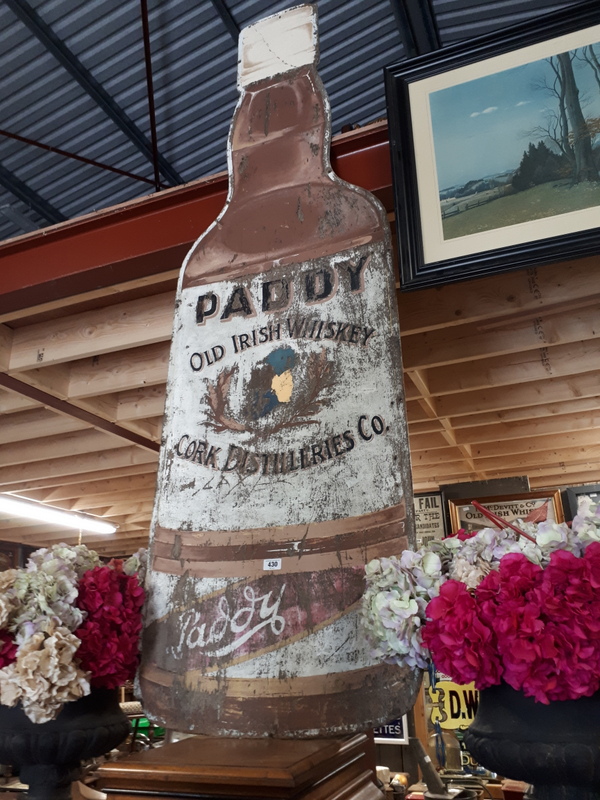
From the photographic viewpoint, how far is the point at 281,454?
1876 millimetres

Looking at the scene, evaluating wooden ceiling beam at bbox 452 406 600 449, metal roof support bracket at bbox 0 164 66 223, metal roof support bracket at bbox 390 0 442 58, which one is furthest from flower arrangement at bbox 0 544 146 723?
metal roof support bracket at bbox 0 164 66 223

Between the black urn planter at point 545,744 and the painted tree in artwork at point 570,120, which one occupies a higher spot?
the painted tree in artwork at point 570,120

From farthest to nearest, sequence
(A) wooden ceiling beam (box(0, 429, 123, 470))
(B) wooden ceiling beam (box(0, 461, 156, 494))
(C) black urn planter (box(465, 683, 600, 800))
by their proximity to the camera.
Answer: (B) wooden ceiling beam (box(0, 461, 156, 494)) < (A) wooden ceiling beam (box(0, 429, 123, 470)) < (C) black urn planter (box(465, 683, 600, 800))

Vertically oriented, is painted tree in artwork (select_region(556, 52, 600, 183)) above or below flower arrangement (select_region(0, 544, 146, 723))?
above

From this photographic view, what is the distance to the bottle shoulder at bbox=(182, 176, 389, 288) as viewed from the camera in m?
2.10

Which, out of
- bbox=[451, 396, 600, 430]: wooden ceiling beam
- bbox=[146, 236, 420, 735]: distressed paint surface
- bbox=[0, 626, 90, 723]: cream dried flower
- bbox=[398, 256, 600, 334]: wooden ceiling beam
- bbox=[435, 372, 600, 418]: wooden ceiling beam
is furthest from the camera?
bbox=[451, 396, 600, 430]: wooden ceiling beam

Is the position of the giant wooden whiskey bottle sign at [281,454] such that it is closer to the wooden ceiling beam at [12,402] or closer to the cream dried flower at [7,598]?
the cream dried flower at [7,598]

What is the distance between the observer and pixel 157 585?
1.86m

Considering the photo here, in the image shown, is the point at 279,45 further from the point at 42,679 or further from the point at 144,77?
the point at 144,77

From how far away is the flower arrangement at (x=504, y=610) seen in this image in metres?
1.14

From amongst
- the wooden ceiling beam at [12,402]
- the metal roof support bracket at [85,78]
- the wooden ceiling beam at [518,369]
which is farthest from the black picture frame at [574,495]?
the metal roof support bracket at [85,78]

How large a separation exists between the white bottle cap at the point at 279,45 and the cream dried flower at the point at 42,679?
2.10m

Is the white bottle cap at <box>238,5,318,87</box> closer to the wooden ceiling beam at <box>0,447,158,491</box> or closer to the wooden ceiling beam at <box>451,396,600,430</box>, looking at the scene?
the wooden ceiling beam at <box>451,396,600,430</box>

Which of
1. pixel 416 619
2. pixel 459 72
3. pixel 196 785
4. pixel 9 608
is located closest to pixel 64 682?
pixel 9 608
